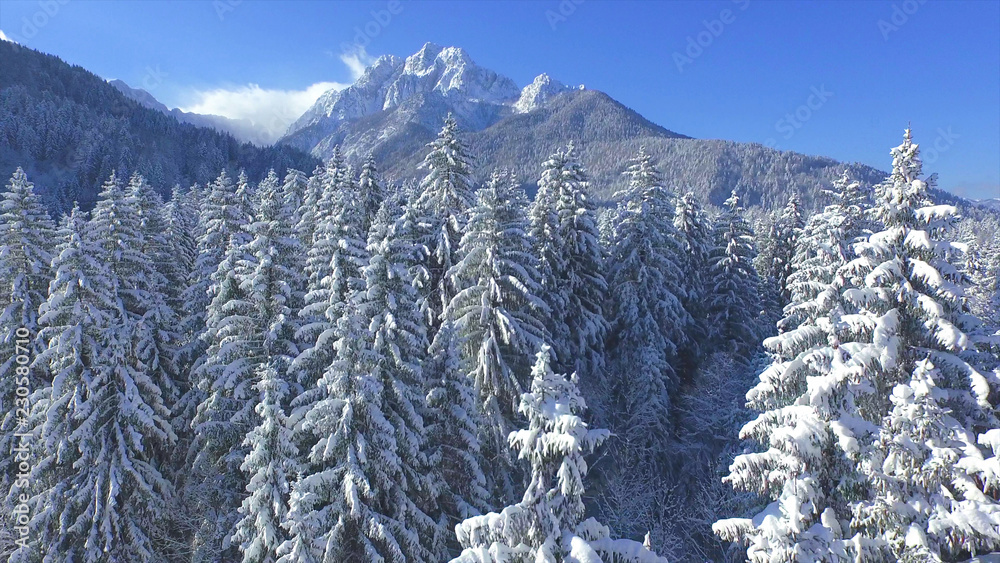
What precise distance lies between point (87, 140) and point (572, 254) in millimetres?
Result: 146617

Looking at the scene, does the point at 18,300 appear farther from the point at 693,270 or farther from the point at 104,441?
the point at 693,270

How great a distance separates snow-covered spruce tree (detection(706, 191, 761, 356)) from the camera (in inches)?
1236

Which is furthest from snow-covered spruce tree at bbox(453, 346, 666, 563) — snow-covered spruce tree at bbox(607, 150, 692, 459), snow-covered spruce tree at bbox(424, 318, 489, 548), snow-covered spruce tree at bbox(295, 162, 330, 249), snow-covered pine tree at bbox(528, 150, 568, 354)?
snow-covered spruce tree at bbox(295, 162, 330, 249)

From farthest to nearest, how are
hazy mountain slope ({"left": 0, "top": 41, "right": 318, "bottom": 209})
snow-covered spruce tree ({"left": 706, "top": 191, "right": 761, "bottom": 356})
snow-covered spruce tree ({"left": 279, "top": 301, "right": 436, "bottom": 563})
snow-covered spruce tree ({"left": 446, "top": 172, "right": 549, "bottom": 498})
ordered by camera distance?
1. hazy mountain slope ({"left": 0, "top": 41, "right": 318, "bottom": 209})
2. snow-covered spruce tree ({"left": 706, "top": 191, "right": 761, "bottom": 356})
3. snow-covered spruce tree ({"left": 446, "top": 172, "right": 549, "bottom": 498})
4. snow-covered spruce tree ({"left": 279, "top": 301, "right": 436, "bottom": 563})

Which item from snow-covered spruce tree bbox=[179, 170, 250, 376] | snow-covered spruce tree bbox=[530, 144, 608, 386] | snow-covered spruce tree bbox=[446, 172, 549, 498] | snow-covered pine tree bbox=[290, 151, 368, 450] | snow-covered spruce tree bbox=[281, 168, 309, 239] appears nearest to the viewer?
snow-covered pine tree bbox=[290, 151, 368, 450]

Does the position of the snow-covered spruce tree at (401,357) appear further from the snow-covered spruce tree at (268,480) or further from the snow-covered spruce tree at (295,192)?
the snow-covered spruce tree at (295,192)

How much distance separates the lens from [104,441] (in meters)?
18.5

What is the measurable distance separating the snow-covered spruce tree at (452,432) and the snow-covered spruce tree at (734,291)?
1975cm

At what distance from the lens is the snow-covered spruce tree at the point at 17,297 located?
63.9ft

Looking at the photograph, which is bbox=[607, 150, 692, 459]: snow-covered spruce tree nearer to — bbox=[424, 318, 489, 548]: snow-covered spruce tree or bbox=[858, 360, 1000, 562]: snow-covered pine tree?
bbox=[424, 318, 489, 548]: snow-covered spruce tree

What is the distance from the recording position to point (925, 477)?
8.61m

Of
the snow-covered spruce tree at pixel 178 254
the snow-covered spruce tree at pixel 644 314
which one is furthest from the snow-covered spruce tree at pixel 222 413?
the snow-covered spruce tree at pixel 644 314

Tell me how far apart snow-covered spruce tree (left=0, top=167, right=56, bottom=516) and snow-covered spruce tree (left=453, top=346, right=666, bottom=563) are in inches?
795

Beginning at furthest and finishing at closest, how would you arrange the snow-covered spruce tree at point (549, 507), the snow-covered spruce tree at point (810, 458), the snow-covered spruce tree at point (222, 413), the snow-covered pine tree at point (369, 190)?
the snow-covered pine tree at point (369, 190) → the snow-covered spruce tree at point (222, 413) → the snow-covered spruce tree at point (810, 458) → the snow-covered spruce tree at point (549, 507)
